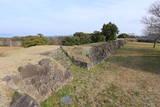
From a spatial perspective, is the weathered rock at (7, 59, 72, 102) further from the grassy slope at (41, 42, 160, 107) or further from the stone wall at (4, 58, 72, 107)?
the grassy slope at (41, 42, 160, 107)

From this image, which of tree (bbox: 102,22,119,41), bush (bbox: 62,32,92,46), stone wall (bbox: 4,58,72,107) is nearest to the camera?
stone wall (bbox: 4,58,72,107)

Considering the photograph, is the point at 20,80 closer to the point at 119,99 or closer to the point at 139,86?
the point at 119,99

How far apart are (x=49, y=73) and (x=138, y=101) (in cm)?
283

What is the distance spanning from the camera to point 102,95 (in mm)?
4660

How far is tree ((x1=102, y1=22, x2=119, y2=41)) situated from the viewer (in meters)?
17.7

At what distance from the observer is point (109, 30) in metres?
17.8

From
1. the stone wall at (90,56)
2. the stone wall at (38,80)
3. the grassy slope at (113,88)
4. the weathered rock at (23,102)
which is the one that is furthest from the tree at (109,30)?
the weathered rock at (23,102)

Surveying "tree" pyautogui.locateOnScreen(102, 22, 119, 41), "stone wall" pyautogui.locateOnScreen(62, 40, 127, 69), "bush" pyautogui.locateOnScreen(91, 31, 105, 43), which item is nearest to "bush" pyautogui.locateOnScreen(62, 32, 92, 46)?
"bush" pyautogui.locateOnScreen(91, 31, 105, 43)

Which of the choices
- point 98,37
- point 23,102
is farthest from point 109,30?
point 23,102

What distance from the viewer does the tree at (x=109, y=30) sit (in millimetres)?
17734

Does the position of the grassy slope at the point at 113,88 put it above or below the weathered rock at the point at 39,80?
below

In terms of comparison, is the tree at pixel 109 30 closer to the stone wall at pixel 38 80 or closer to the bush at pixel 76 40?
the bush at pixel 76 40

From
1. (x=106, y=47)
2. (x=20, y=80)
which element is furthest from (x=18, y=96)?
(x=106, y=47)

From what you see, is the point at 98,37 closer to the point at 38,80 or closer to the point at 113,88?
the point at 113,88
